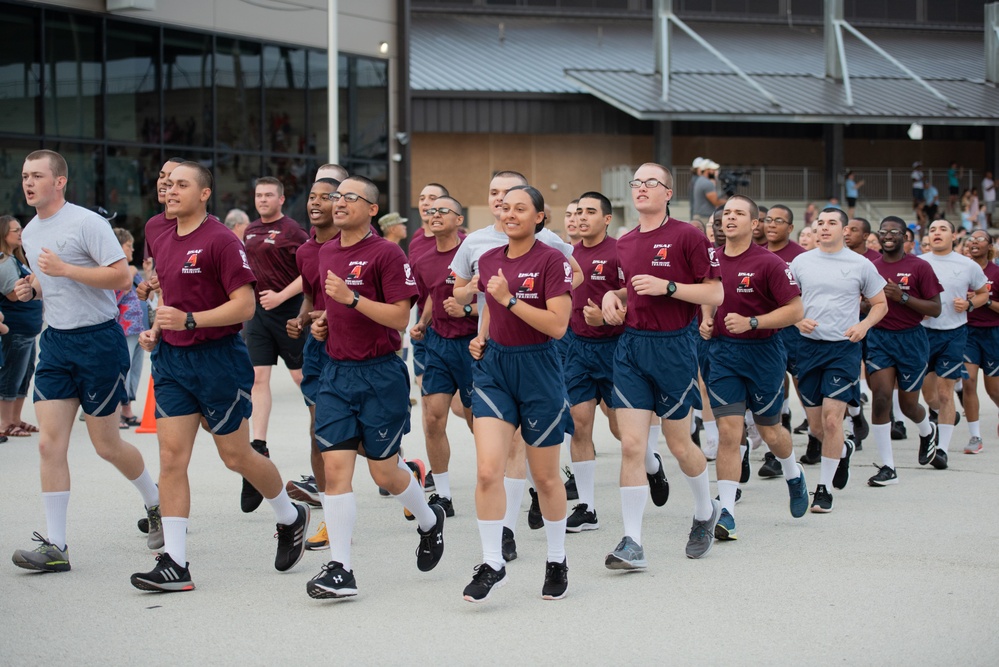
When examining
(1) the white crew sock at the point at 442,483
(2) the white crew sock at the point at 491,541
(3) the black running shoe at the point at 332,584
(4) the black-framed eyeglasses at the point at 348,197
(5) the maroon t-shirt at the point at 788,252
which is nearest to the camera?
(3) the black running shoe at the point at 332,584

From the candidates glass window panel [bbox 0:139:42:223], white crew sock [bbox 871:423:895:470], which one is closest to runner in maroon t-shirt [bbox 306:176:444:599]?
white crew sock [bbox 871:423:895:470]

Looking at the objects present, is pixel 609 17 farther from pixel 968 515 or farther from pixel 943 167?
pixel 968 515

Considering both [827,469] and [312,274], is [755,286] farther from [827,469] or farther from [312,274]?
[312,274]

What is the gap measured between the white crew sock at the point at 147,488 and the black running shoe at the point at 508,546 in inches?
86.4

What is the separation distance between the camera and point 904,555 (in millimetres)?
7422

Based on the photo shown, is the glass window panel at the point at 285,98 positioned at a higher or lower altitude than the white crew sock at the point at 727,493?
higher

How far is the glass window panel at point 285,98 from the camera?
1041 inches

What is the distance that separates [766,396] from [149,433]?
273 inches

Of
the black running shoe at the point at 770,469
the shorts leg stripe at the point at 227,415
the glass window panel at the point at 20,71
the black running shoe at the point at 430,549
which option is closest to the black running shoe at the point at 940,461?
the black running shoe at the point at 770,469

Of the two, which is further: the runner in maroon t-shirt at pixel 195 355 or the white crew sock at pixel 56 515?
the white crew sock at pixel 56 515

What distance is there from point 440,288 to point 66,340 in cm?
275

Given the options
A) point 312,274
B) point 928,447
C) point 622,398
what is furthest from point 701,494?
point 928,447

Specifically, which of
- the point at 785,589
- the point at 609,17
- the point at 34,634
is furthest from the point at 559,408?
the point at 609,17

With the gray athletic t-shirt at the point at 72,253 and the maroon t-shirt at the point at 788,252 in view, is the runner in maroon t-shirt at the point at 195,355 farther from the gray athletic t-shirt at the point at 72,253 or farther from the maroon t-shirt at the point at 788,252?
the maroon t-shirt at the point at 788,252
